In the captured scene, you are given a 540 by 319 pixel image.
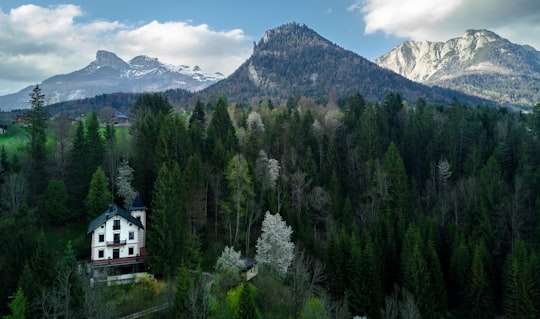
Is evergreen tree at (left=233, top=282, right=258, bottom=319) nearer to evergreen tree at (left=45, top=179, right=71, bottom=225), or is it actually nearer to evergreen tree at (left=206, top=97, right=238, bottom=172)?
evergreen tree at (left=206, top=97, right=238, bottom=172)

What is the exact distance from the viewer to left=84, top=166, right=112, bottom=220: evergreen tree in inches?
1854

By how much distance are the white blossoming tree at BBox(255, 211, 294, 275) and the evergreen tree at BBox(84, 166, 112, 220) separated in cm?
2031

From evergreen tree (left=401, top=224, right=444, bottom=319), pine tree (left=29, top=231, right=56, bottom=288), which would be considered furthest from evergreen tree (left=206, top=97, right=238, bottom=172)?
evergreen tree (left=401, top=224, right=444, bottom=319)

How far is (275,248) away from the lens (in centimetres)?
4159

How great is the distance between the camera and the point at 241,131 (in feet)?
222

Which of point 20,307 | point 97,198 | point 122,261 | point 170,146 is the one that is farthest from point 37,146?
point 20,307

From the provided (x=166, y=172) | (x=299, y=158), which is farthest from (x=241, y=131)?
(x=166, y=172)

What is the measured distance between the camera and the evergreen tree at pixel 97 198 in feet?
155

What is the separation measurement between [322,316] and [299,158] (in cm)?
3890

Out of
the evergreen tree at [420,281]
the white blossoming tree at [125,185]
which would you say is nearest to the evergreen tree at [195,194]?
the white blossoming tree at [125,185]

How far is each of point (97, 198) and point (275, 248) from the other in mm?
23211

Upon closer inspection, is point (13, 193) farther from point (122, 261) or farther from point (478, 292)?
point (478, 292)

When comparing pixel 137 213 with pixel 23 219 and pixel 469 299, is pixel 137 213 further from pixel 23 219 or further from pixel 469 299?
pixel 469 299

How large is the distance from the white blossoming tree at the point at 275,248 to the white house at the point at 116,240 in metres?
13.2
